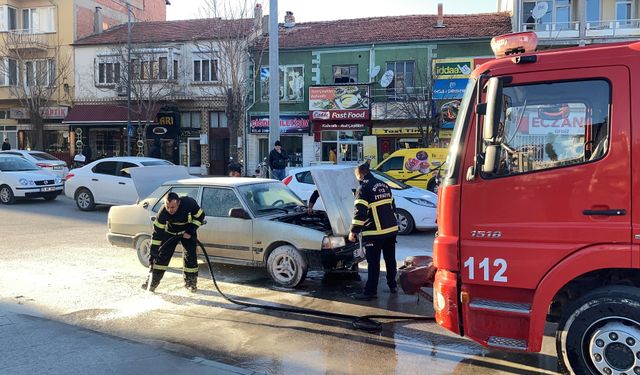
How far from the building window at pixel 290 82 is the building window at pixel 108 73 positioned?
912 centimetres

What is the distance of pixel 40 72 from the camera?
32.6m

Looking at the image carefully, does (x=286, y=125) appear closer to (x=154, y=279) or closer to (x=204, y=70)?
(x=204, y=70)

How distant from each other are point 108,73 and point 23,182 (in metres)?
18.0

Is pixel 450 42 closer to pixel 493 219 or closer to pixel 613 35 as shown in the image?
pixel 613 35

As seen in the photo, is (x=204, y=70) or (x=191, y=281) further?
(x=204, y=70)

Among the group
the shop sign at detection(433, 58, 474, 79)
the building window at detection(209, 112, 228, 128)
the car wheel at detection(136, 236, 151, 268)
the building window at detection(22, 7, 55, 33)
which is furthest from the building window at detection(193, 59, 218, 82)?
the car wheel at detection(136, 236, 151, 268)

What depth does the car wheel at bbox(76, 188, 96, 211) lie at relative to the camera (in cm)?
1534

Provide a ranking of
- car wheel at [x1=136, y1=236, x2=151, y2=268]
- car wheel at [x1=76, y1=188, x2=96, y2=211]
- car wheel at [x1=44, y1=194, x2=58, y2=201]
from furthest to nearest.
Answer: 1. car wheel at [x1=44, y1=194, x2=58, y2=201]
2. car wheel at [x1=76, y1=188, x2=96, y2=211]
3. car wheel at [x1=136, y1=236, x2=151, y2=268]

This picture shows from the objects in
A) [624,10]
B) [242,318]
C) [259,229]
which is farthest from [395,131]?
[242,318]

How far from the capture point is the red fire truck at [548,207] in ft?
12.6

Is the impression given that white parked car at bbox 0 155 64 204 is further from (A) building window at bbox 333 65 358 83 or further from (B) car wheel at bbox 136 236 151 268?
(A) building window at bbox 333 65 358 83

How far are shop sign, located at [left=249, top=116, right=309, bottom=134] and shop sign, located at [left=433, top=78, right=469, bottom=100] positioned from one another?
23.4ft

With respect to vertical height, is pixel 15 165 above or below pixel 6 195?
above

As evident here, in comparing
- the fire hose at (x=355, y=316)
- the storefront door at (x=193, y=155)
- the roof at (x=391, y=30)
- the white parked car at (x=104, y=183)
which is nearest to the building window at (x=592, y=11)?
the roof at (x=391, y=30)
